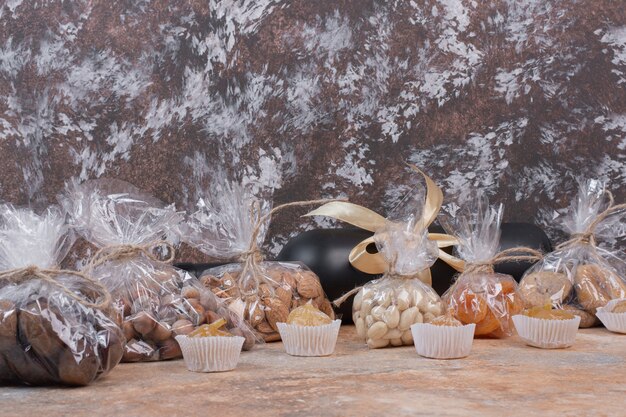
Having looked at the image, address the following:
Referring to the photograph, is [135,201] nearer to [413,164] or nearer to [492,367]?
[492,367]

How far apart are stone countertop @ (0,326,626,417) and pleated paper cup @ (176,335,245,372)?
0.02m

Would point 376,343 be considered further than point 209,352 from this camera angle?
Yes

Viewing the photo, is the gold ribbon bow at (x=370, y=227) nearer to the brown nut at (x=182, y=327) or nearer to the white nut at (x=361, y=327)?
the white nut at (x=361, y=327)

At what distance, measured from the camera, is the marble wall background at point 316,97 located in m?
1.80

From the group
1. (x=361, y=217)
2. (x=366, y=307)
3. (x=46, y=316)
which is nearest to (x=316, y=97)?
(x=361, y=217)

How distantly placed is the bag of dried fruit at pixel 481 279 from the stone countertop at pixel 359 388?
15 cm

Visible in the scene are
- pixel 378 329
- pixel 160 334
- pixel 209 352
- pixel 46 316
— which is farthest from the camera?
pixel 378 329

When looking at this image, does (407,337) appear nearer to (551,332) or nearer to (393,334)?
(393,334)

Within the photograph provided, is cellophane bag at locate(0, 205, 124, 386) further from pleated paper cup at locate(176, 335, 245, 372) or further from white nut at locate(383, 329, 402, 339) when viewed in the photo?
white nut at locate(383, 329, 402, 339)

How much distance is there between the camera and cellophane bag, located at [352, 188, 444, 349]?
138cm

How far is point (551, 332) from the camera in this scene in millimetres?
1356

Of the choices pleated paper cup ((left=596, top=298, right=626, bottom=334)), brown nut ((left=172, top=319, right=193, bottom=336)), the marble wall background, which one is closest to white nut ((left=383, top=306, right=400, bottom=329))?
brown nut ((left=172, top=319, right=193, bottom=336))

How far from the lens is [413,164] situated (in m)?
1.92

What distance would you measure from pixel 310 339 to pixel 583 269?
0.63 m
